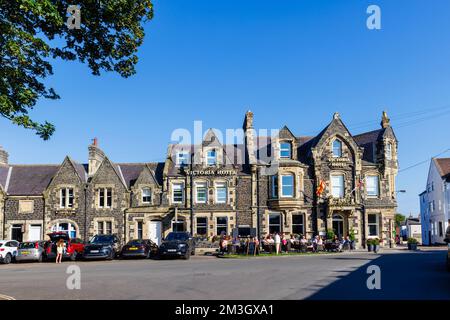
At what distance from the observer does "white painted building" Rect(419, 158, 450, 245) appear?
2176 inches

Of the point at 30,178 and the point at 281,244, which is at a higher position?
the point at 30,178

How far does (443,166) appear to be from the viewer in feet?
188

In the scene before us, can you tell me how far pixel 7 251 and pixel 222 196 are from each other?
60.1 ft

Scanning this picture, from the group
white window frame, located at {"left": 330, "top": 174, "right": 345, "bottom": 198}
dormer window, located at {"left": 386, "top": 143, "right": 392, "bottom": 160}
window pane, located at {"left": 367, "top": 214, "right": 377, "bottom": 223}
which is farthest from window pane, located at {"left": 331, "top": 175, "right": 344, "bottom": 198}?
dormer window, located at {"left": 386, "top": 143, "right": 392, "bottom": 160}

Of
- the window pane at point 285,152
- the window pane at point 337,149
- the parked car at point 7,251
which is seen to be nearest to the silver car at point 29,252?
the parked car at point 7,251

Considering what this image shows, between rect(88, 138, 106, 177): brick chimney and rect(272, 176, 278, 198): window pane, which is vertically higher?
rect(88, 138, 106, 177): brick chimney

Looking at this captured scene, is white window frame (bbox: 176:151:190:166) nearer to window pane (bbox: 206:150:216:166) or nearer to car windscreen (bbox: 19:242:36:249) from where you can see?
window pane (bbox: 206:150:216:166)

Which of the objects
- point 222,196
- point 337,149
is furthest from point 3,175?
point 337,149

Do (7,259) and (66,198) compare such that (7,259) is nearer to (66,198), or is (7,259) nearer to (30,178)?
(66,198)

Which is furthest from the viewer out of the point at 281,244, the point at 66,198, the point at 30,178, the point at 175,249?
the point at 30,178

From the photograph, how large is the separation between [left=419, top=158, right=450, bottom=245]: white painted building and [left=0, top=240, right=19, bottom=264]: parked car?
1725 inches

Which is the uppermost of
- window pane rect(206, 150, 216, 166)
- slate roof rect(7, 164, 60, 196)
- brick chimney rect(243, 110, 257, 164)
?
brick chimney rect(243, 110, 257, 164)

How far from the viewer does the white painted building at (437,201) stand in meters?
55.3
